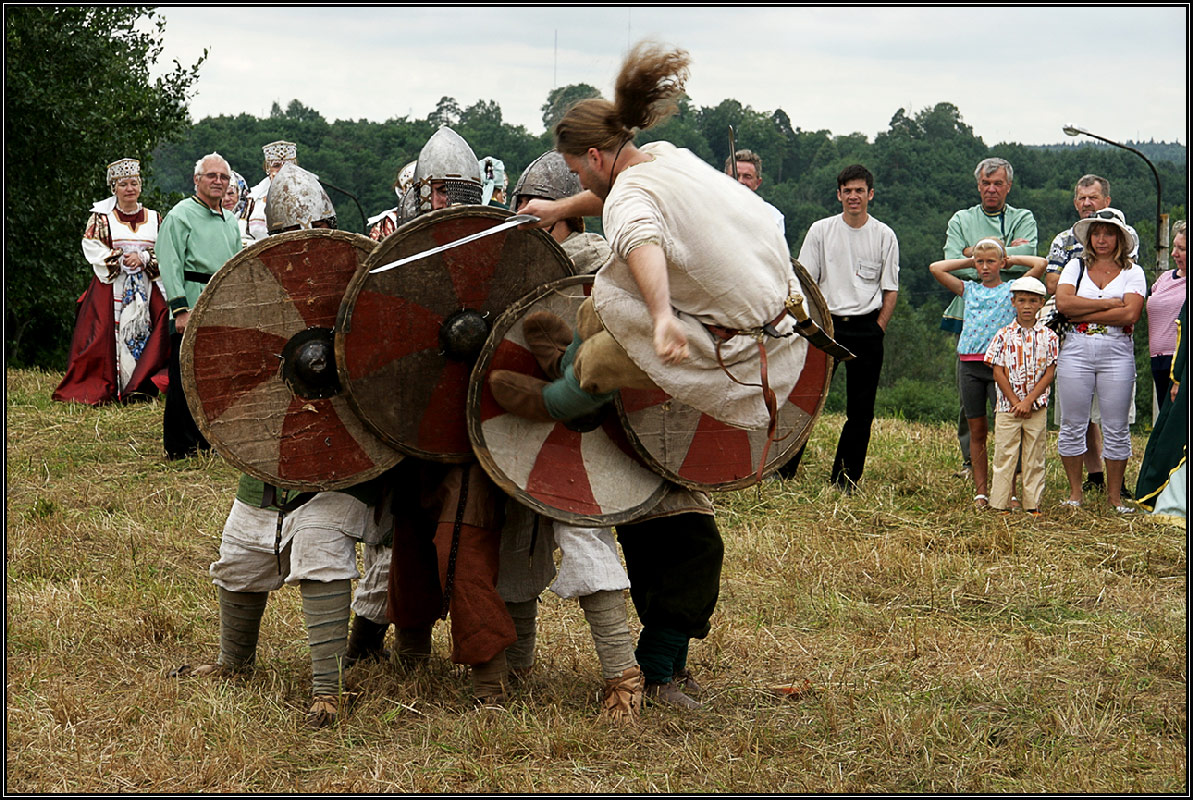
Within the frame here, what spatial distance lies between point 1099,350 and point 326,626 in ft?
16.6

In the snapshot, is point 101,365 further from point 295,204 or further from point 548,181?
point 548,181

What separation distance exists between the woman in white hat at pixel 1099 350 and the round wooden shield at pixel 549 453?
4227 mm

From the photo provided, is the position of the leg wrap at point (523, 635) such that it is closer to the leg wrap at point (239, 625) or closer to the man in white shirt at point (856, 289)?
the leg wrap at point (239, 625)

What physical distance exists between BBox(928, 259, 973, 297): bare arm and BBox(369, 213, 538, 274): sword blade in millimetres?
4541

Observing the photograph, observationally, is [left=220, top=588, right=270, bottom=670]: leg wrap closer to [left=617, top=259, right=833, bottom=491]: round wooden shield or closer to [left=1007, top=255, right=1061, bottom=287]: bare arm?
[left=617, top=259, right=833, bottom=491]: round wooden shield

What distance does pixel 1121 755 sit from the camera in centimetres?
370

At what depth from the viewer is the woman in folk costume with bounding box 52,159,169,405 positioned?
994cm

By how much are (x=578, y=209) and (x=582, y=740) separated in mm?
1594

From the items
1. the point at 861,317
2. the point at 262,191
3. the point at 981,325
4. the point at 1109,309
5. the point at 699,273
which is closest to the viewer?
the point at 699,273

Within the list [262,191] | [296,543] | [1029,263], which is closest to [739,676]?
[296,543]

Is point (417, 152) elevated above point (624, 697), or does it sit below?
above

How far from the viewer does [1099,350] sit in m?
7.31

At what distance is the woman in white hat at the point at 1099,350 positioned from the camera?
Result: 7215mm

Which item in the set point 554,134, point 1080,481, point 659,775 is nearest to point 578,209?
point 554,134
